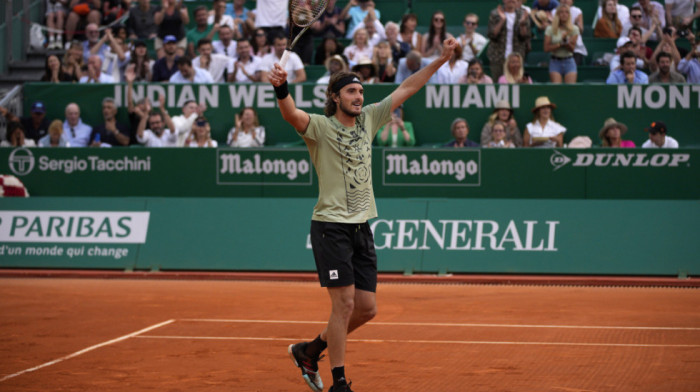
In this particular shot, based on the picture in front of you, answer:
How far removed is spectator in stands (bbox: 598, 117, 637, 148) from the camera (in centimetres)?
1391

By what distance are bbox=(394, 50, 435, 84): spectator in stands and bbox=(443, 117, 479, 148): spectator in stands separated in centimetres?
162

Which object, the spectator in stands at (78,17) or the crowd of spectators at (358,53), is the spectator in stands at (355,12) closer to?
the crowd of spectators at (358,53)

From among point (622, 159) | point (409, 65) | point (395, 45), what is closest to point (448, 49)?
point (622, 159)

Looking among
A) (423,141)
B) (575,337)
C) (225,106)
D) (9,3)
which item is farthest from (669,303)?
(9,3)

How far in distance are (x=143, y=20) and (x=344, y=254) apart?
1354cm

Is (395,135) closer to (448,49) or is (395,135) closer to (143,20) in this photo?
(143,20)

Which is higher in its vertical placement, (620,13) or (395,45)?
(620,13)

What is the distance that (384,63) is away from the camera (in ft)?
51.8

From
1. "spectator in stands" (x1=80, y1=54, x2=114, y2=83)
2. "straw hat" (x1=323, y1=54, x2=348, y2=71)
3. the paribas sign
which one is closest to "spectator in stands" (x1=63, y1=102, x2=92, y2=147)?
"spectator in stands" (x1=80, y1=54, x2=114, y2=83)

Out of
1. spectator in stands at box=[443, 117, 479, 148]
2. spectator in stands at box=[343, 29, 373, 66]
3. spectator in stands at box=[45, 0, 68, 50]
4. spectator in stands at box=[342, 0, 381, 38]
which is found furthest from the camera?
spectator in stands at box=[45, 0, 68, 50]

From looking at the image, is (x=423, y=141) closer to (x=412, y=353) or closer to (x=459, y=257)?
(x=459, y=257)

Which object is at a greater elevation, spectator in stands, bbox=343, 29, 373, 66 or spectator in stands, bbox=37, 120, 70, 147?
spectator in stands, bbox=343, 29, 373, 66

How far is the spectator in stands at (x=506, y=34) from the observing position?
15.7m

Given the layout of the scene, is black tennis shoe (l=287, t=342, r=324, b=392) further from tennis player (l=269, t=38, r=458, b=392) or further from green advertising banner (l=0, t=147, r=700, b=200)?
green advertising banner (l=0, t=147, r=700, b=200)
